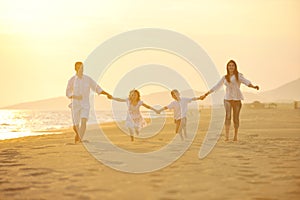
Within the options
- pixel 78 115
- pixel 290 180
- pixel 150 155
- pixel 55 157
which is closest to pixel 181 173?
pixel 290 180

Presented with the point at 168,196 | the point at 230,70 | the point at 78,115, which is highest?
the point at 230,70

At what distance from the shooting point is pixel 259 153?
10.2 metres

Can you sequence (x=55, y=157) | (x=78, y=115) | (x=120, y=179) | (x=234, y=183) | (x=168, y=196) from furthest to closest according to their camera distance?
(x=78, y=115)
(x=55, y=157)
(x=120, y=179)
(x=234, y=183)
(x=168, y=196)

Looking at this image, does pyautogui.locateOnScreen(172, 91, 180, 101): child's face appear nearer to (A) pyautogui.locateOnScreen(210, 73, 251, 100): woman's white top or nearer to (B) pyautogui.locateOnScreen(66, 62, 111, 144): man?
(A) pyautogui.locateOnScreen(210, 73, 251, 100): woman's white top

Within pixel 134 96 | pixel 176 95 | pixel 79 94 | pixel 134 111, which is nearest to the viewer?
pixel 79 94

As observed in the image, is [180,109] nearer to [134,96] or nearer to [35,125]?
[134,96]

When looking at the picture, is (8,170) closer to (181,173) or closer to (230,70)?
(181,173)

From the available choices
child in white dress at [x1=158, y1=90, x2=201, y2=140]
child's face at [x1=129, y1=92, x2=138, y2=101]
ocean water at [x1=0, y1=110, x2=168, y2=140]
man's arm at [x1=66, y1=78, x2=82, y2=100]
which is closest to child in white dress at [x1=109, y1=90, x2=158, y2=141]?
child's face at [x1=129, y1=92, x2=138, y2=101]

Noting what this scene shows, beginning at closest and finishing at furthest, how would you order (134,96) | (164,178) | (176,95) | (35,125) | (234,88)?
(164,178), (234,88), (134,96), (176,95), (35,125)

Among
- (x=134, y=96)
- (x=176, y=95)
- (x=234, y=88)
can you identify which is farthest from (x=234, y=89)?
(x=134, y=96)

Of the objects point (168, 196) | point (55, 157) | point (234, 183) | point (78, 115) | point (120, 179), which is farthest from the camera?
point (78, 115)

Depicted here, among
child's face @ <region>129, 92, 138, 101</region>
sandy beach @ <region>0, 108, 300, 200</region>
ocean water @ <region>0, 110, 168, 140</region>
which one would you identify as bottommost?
sandy beach @ <region>0, 108, 300, 200</region>

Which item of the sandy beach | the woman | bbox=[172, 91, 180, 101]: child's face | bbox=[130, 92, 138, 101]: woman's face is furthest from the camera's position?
bbox=[172, 91, 180, 101]: child's face

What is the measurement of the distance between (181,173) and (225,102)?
640cm
